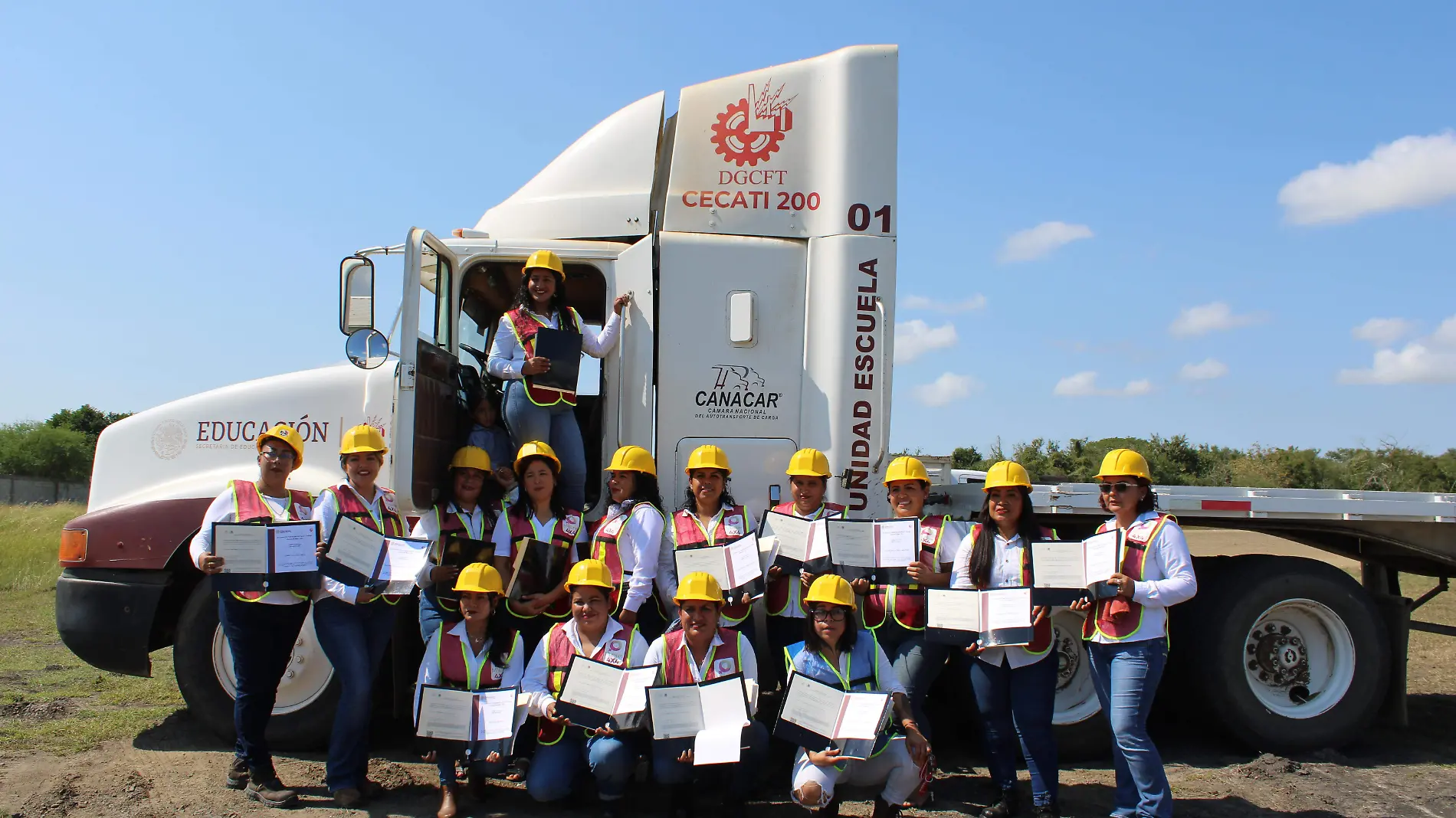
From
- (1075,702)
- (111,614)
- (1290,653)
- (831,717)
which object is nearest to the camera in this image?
(831,717)

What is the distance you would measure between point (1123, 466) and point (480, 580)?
3.09 m

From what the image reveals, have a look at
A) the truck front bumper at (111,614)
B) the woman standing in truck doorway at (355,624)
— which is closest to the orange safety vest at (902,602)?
the woman standing in truck doorway at (355,624)

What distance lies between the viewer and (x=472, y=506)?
5035 mm

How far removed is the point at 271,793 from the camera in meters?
4.46

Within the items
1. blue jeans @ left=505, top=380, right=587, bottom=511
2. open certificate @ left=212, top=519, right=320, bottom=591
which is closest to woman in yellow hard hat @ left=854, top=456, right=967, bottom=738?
blue jeans @ left=505, top=380, right=587, bottom=511

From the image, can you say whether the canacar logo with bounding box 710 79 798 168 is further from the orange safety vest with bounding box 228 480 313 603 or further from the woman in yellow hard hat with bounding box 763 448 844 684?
the orange safety vest with bounding box 228 480 313 603

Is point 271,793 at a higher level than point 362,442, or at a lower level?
lower

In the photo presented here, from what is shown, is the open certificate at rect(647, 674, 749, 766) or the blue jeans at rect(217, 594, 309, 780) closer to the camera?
the open certificate at rect(647, 674, 749, 766)

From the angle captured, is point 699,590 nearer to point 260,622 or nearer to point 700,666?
point 700,666

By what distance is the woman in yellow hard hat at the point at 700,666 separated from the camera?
4.28 meters

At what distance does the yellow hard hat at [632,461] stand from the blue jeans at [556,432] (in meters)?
0.32

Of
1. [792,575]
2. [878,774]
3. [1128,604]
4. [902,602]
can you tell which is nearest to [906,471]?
[902,602]

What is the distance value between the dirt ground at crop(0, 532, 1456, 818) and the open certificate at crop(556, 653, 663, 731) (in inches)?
23.3

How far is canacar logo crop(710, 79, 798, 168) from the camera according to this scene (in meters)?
5.56
